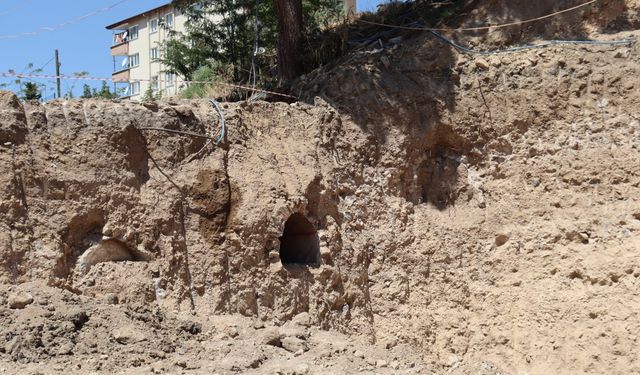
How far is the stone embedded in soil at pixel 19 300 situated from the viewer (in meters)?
7.44

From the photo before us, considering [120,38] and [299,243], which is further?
[120,38]

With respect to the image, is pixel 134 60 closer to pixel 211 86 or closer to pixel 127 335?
pixel 211 86

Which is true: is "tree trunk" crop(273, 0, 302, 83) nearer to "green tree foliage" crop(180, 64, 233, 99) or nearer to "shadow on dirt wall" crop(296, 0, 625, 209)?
"shadow on dirt wall" crop(296, 0, 625, 209)

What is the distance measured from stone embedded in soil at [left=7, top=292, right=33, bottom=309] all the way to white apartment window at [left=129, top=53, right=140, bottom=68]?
30505mm

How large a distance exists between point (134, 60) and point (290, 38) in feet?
90.3

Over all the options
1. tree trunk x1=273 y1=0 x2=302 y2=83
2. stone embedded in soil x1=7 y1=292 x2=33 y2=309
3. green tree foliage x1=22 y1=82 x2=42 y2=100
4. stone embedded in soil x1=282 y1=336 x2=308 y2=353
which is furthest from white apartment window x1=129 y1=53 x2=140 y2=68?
stone embedded in soil x1=7 y1=292 x2=33 y2=309

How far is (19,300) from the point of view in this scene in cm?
745

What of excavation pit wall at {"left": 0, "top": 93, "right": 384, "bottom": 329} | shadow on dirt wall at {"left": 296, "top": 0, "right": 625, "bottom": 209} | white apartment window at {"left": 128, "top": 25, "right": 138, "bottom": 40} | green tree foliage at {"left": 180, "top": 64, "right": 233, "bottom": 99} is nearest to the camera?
excavation pit wall at {"left": 0, "top": 93, "right": 384, "bottom": 329}

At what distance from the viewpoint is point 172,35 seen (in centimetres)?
1652

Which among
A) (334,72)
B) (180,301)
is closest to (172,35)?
(334,72)

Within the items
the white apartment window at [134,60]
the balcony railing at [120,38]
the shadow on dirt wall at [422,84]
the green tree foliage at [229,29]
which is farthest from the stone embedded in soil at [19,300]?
the balcony railing at [120,38]

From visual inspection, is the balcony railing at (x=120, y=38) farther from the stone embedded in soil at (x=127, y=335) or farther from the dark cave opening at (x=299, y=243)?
the stone embedded in soil at (x=127, y=335)

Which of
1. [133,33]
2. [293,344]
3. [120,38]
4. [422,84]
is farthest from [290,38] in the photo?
[120,38]

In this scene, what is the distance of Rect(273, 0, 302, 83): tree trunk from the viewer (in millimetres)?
11117
